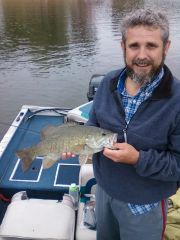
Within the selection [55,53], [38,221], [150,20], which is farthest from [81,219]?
[55,53]

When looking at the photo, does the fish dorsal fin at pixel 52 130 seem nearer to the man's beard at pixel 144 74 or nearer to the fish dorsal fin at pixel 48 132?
the fish dorsal fin at pixel 48 132

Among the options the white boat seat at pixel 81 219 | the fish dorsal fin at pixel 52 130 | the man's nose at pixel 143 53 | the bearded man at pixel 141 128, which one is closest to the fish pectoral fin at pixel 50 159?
the fish dorsal fin at pixel 52 130

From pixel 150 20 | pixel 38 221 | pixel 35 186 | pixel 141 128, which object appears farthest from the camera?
pixel 35 186

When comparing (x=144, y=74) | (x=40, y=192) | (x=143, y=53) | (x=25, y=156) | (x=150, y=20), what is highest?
(x=150, y=20)

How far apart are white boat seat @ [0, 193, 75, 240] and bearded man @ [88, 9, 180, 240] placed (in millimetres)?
1159

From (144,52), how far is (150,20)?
238 mm

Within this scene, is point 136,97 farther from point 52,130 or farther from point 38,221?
point 38,221

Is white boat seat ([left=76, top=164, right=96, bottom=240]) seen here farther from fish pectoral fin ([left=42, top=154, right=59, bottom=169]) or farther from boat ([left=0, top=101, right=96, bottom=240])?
fish pectoral fin ([left=42, top=154, right=59, bottom=169])

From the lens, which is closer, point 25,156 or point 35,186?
point 25,156

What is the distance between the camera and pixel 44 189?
514 cm

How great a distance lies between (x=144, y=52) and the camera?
2.61m

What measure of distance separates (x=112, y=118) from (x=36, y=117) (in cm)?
482

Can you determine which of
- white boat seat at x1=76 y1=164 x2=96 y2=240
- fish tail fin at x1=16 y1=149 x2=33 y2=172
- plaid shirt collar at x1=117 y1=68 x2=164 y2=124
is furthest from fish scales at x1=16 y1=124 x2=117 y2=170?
white boat seat at x1=76 y1=164 x2=96 y2=240

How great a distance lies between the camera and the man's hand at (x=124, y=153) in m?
2.60
